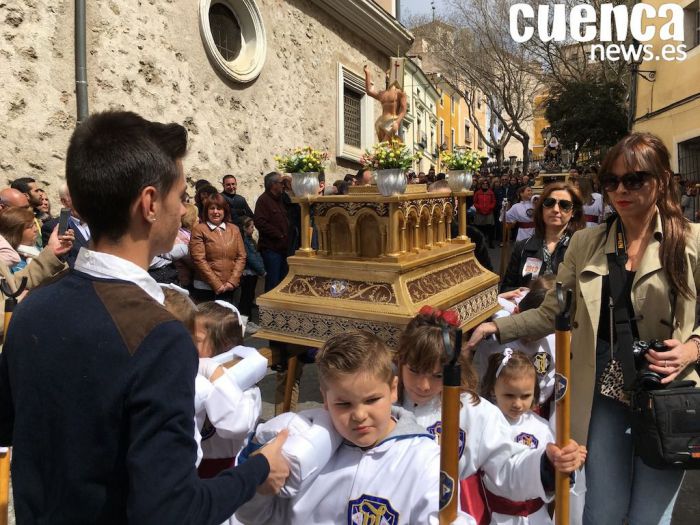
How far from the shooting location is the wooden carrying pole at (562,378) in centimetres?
153

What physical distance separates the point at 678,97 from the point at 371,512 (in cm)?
1530

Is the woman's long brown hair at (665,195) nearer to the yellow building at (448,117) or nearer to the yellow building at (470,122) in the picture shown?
the yellow building at (448,117)

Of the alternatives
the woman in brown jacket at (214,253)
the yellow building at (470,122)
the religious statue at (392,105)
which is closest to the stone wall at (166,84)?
the woman in brown jacket at (214,253)

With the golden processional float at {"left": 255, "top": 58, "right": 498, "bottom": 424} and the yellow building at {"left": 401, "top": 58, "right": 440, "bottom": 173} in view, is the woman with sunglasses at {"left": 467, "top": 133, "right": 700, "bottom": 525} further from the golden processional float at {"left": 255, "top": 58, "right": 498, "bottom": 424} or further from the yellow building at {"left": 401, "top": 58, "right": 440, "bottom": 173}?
the yellow building at {"left": 401, "top": 58, "right": 440, "bottom": 173}

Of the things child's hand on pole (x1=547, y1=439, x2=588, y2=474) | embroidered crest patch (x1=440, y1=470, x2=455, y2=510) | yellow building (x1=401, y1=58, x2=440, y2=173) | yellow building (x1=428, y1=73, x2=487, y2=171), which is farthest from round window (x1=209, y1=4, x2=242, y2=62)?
yellow building (x1=428, y1=73, x2=487, y2=171)

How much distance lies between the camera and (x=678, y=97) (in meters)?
13.9

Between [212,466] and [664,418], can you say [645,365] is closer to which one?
[664,418]

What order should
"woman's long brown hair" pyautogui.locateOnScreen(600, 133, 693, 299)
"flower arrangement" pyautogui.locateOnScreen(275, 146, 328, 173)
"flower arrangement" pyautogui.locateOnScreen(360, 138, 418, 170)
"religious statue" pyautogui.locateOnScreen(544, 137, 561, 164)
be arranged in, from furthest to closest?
"religious statue" pyautogui.locateOnScreen(544, 137, 561, 164) < "flower arrangement" pyautogui.locateOnScreen(275, 146, 328, 173) < "flower arrangement" pyautogui.locateOnScreen(360, 138, 418, 170) < "woman's long brown hair" pyautogui.locateOnScreen(600, 133, 693, 299)

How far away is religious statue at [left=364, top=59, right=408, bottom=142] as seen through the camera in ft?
12.9

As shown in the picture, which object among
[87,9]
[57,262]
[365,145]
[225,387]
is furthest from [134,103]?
[365,145]

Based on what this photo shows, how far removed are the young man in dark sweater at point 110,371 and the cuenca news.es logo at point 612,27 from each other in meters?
15.5

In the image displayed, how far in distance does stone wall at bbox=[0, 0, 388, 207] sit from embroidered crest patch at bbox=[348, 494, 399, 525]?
522 centimetres

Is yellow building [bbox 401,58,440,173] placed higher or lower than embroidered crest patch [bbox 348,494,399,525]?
higher

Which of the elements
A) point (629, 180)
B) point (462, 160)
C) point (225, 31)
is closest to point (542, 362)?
point (629, 180)
